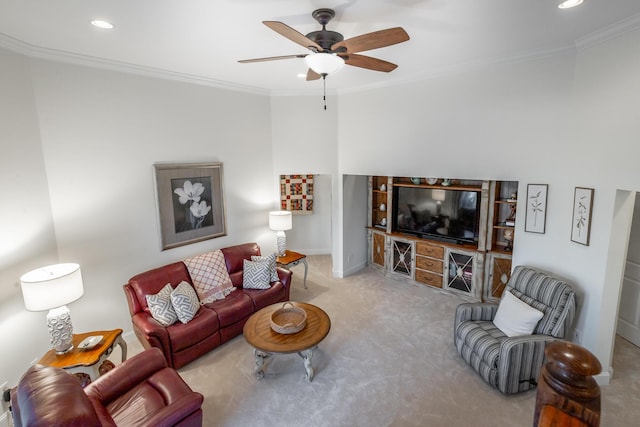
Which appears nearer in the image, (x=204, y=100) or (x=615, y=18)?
(x=615, y=18)

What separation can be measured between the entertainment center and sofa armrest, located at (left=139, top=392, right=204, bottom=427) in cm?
402

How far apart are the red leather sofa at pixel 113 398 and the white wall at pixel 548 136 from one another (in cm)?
368

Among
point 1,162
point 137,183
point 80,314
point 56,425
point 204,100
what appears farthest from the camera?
point 204,100

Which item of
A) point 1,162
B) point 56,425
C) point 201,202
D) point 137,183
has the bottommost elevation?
point 56,425

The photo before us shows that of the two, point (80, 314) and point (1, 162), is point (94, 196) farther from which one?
point (80, 314)

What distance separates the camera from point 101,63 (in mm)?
3467

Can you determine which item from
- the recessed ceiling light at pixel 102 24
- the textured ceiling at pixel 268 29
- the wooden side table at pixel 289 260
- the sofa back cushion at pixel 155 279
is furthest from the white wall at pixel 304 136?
the recessed ceiling light at pixel 102 24

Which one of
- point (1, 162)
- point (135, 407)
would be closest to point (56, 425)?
point (135, 407)

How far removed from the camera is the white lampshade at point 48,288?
2629mm

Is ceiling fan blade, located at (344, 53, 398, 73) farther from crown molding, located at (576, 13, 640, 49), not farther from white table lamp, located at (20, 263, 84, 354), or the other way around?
white table lamp, located at (20, 263, 84, 354)

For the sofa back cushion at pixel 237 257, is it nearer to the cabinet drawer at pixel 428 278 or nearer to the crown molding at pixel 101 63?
the crown molding at pixel 101 63

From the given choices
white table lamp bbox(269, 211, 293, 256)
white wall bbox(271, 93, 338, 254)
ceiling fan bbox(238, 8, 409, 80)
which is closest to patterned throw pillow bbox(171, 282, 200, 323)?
white table lamp bbox(269, 211, 293, 256)

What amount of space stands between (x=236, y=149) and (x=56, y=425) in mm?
3940

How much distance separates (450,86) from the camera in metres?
4.09
